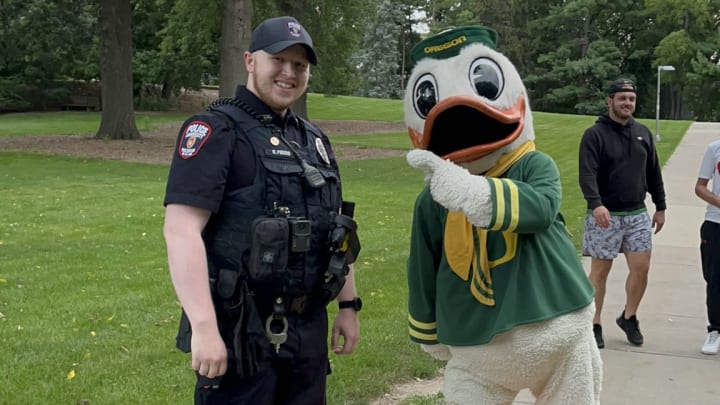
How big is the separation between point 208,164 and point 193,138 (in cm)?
11

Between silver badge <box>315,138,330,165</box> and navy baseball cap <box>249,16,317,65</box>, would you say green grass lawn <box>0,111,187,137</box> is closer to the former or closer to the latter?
silver badge <box>315,138,330,165</box>

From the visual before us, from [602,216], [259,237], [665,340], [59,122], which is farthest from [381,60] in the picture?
[259,237]

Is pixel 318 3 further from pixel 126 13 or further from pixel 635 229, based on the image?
pixel 635 229

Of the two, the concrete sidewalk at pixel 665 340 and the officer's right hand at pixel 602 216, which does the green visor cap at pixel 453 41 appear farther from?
the officer's right hand at pixel 602 216

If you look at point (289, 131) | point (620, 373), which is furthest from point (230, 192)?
point (620, 373)

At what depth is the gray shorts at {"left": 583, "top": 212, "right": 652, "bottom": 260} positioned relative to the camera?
215 inches

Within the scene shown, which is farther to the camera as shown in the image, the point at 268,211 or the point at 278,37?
A: the point at 278,37

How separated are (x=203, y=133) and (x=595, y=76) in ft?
165

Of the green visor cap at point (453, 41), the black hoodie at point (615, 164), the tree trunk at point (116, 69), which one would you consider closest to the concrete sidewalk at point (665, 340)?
the black hoodie at point (615, 164)

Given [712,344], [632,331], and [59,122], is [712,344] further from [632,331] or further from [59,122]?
[59,122]

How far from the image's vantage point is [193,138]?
2.53 m

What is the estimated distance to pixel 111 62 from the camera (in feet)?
73.0

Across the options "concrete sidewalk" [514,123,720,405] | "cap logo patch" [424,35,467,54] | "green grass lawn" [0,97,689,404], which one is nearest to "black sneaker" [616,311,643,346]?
"concrete sidewalk" [514,123,720,405]

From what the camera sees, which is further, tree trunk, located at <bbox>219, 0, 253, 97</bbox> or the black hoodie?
tree trunk, located at <bbox>219, 0, 253, 97</bbox>
